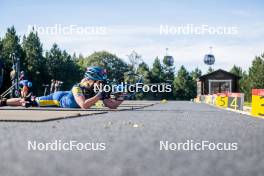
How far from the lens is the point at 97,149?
25.6 feet

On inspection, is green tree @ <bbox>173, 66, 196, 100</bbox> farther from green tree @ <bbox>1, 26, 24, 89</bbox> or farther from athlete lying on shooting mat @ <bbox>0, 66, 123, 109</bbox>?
athlete lying on shooting mat @ <bbox>0, 66, 123, 109</bbox>

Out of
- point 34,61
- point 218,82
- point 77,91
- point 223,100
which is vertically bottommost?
point 223,100


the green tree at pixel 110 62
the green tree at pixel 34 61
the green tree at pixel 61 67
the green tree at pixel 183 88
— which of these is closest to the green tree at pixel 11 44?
the green tree at pixel 34 61

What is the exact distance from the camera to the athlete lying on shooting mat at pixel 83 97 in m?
25.1

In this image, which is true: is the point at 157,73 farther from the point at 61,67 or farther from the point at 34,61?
the point at 34,61

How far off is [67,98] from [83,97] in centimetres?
144

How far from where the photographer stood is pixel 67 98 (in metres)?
26.2

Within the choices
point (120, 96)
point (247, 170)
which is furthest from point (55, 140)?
point (120, 96)

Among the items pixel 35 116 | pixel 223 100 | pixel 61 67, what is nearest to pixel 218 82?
pixel 61 67

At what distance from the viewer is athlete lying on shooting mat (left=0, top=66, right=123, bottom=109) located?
25.1m

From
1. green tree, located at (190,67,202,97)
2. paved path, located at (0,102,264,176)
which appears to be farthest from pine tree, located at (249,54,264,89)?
paved path, located at (0,102,264,176)

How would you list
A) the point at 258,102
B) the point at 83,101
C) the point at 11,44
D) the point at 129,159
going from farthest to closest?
the point at 11,44 < the point at 83,101 < the point at 258,102 < the point at 129,159

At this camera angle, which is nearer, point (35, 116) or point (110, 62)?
point (35, 116)

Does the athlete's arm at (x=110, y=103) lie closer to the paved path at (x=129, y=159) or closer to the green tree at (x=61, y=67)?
the paved path at (x=129, y=159)
